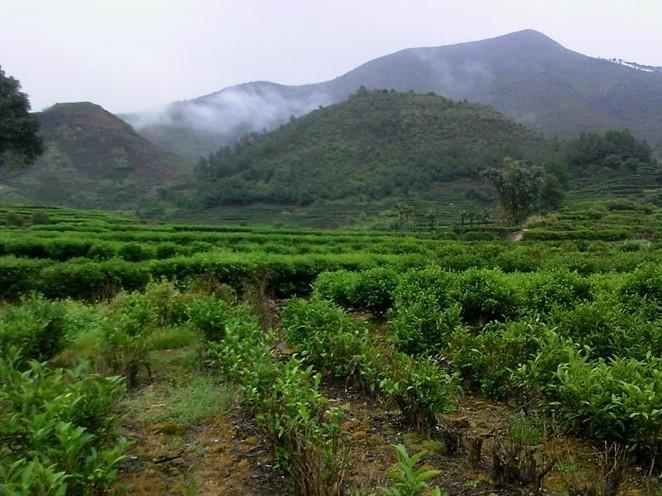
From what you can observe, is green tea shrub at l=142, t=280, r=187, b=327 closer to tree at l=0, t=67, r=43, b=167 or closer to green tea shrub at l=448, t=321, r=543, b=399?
green tea shrub at l=448, t=321, r=543, b=399

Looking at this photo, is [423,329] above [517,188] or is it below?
above

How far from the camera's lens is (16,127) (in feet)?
140

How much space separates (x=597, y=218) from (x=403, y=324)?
44626 mm

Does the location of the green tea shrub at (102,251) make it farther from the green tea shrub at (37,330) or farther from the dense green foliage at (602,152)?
the dense green foliage at (602,152)

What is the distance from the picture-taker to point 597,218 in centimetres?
4459

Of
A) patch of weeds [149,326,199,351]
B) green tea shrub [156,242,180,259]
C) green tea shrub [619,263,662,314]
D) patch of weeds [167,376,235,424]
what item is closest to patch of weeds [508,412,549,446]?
patch of weeds [167,376,235,424]

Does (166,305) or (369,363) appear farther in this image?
(166,305)

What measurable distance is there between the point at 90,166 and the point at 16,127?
6363 cm

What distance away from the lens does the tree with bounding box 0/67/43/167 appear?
140 feet

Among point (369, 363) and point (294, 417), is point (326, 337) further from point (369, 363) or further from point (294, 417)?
point (294, 417)

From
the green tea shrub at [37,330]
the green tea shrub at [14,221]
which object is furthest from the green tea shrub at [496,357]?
the green tea shrub at [14,221]

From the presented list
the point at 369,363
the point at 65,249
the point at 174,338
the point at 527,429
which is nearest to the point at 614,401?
the point at 527,429

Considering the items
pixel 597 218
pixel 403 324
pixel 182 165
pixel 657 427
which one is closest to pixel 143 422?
pixel 403 324

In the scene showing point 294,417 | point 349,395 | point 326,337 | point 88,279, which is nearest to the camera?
point 294,417
